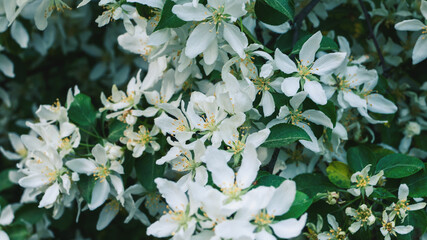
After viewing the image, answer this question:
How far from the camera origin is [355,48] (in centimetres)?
255

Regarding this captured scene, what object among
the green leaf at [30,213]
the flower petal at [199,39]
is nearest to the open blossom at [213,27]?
the flower petal at [199,39]

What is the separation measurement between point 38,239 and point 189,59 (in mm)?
1378

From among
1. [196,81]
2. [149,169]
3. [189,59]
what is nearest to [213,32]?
[189,59]

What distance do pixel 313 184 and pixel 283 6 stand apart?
0.69m

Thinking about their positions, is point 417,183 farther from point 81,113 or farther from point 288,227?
point 81,113

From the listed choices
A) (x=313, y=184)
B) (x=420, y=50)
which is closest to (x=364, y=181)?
(x=313, y=184)

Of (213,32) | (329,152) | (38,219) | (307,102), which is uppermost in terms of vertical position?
(213,32)

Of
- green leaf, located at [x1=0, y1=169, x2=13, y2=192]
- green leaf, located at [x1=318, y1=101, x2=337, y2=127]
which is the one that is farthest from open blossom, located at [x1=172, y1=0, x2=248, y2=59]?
green leaf, located at [x1=0, y1=169, x2=13, y2=192]

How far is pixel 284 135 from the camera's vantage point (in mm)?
1725

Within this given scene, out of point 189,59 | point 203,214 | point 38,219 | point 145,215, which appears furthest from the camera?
point 38,219

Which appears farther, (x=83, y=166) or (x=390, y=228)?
(x=83, y=166)

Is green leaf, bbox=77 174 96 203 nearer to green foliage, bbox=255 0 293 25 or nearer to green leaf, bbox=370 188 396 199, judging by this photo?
green foliage, bbox=255 0 293 25

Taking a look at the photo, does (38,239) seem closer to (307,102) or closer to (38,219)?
(38,219)

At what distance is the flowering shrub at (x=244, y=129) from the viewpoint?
157cm
